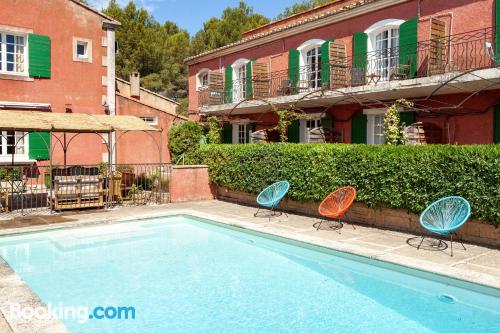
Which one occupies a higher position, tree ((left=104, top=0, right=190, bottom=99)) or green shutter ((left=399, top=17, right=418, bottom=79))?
tree ((left=104, top=0, right=190, bottom=99))

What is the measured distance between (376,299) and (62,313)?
4.47 m

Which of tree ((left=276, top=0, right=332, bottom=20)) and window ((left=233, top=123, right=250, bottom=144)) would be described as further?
tree ((left=276, top=0, right=332, bottom=20))

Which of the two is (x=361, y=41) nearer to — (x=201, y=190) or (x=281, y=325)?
(x=201, y=190)

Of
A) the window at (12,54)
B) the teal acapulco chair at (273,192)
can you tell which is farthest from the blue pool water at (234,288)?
the window at (12,54)

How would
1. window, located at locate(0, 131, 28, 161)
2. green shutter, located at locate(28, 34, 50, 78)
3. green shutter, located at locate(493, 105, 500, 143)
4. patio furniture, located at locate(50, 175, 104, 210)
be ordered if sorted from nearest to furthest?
green shutter, located at locate(493, 105, 500, 143), patio furniture, located at locate(50, 175, 104, 210), window, located at locate(0, 131, 28, 161), green shutter, located at locate(28, 34, 50, 78)

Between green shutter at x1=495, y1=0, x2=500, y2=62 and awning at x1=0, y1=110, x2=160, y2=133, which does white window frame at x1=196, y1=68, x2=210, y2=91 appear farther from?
green shutter at x1=495, y1=0, x2=500, y2=62

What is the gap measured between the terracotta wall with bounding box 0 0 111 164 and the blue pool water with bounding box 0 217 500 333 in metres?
9.98

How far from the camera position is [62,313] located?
19.6 feet

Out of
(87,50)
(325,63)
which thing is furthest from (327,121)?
(87,50)

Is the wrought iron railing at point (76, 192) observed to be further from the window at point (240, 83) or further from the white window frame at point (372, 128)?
the window at point (240, 83)

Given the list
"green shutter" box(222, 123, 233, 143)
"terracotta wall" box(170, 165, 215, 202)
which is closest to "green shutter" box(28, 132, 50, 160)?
"terracotta wall" box(170, 165, 215, 202)

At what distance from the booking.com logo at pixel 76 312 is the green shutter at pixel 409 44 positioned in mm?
10797

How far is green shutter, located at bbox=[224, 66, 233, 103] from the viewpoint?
21492mm

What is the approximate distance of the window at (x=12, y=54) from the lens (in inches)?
696
